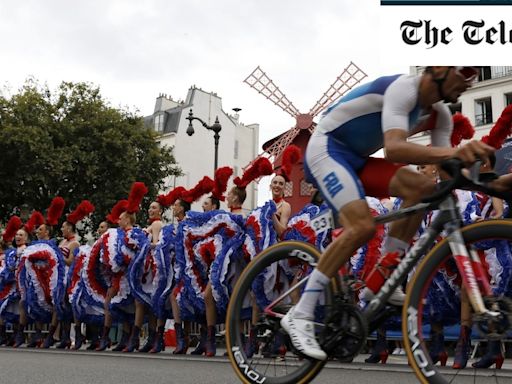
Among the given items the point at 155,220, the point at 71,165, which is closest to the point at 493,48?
the point at 155,220

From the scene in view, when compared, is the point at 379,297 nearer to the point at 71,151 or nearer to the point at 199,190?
the point at 199,190

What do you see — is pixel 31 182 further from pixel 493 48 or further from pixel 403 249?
pixel 403 249

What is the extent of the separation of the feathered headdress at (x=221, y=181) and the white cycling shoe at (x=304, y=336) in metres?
5.50

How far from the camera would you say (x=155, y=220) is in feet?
34.5

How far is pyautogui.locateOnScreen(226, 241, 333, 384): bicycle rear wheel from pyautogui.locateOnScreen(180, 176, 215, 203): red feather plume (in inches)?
214

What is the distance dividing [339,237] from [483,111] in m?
41.7

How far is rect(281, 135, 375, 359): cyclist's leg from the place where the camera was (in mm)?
3689

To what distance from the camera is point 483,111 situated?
141ft

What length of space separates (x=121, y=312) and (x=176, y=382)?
5.41 meters

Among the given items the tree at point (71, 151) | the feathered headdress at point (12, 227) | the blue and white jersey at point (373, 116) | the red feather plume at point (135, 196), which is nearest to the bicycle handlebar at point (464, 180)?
the blue and white jersey at point (373, 116)

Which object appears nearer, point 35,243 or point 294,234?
point 294,234

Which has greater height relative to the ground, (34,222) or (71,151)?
(71,151)

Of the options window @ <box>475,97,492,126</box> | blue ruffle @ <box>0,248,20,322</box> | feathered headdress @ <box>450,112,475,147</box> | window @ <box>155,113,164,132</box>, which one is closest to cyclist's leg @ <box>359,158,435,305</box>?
feathered headdress @ <box>450,112,475,147</box>

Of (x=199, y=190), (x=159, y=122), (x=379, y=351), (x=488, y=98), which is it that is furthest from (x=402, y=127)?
(x=159, y=122)
